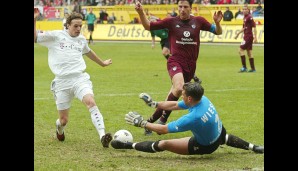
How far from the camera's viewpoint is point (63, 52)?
10.4 m

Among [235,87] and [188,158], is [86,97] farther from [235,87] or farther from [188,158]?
[235,87]

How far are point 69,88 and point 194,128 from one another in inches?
104

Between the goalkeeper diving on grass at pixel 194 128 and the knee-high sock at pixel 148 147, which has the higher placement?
the goalkeeper diving on grass at pixel 194 128

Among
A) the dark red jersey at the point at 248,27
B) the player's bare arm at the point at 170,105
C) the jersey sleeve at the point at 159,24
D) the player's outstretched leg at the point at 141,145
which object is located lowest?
the player's outstretched leg at the point at 141,145

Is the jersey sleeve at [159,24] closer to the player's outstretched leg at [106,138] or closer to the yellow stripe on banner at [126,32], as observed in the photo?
the player's outstretched leg at [106,138]

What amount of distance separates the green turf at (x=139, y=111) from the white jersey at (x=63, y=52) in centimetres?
122

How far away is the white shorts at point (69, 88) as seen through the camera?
10211 mm

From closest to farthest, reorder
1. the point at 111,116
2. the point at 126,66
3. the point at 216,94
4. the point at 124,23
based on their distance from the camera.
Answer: the point at 111,116
the point at 216,94
the point at 126,66
the point at 124,23

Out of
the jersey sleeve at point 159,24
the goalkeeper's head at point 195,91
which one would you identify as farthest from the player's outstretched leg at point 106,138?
the jersey sleeve at point 159,24

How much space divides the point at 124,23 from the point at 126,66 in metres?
19.9

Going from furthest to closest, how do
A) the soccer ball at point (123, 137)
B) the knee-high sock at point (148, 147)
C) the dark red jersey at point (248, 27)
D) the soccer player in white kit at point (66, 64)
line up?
the dark red jersey at point (248, 27), the soccer player in white kit at point (66, 64), the soccer ball at point (123, 137), the knee-high sock at point (148, 147)

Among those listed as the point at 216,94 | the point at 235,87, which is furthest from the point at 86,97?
the point at 235,87
